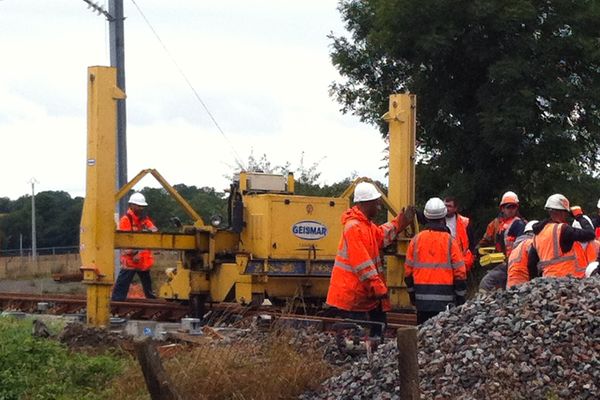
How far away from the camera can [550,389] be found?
26.6ft

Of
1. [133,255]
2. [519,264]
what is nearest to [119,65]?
[133,255]

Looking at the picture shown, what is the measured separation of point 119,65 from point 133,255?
265 inches

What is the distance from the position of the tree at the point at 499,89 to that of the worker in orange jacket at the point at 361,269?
13.2 meters

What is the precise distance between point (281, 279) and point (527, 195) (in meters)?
12.2

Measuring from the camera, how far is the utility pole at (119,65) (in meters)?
23.2

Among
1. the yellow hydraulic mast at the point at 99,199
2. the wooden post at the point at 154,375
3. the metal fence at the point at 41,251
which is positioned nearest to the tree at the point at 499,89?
the yellow hydraulic mast at the point at 99,199

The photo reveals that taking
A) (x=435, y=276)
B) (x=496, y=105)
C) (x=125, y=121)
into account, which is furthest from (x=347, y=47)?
(x=435, y=276)

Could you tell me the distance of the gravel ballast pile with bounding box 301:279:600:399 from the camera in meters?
8.21

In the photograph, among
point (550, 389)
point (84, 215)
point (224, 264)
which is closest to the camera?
point (550, 389)

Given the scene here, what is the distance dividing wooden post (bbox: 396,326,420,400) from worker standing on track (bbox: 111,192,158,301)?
10.5 metres

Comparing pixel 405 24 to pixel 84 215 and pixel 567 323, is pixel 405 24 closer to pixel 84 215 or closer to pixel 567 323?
pixel 84 215

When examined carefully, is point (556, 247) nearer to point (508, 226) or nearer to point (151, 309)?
point (508, 226)

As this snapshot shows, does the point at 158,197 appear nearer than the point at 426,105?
No

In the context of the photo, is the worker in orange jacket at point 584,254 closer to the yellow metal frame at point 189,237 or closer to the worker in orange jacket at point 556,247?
the worker in orange jacket at point 556,247
